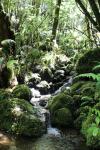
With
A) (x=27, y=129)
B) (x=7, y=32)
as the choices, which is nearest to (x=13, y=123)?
(x=27, y=129)

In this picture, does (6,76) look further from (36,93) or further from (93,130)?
(93,130)

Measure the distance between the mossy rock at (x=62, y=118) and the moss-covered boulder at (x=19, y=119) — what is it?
642mm

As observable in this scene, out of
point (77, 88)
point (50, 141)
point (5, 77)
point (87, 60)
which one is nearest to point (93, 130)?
point (50, 141)

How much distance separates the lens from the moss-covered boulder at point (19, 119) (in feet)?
28.4

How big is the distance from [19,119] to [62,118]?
53.1 inches

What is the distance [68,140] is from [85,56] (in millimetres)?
5993

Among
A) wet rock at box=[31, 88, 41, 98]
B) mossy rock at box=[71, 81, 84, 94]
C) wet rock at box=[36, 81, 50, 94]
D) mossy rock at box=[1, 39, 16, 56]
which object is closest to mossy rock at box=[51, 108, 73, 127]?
mossy rock at box=[71, 81, 84, 94]

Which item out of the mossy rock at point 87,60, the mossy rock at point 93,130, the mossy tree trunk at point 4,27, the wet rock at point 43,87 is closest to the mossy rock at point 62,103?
the mossy rock at point 93,130

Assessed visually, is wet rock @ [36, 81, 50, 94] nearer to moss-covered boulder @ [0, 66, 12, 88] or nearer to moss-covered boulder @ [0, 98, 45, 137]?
moss-covered boulder @ [0, 66, 12, 88]

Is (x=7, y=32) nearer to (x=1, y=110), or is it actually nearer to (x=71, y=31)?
(x=1, y=110)

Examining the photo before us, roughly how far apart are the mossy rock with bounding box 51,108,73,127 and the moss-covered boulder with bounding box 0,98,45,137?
642 millimetres

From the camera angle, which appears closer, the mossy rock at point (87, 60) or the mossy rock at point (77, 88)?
the mossy rock at point (77, 88)

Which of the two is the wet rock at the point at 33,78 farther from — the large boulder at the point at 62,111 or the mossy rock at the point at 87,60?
the large boulder at the point at 62,111

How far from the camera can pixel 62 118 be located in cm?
945
